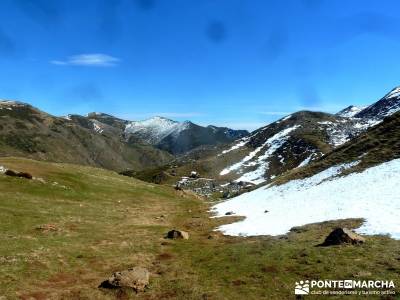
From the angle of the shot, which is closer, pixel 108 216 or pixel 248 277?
pixel 248 277

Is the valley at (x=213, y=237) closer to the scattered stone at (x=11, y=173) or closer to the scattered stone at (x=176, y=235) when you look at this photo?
the scattered stone at (x=11, y=173)

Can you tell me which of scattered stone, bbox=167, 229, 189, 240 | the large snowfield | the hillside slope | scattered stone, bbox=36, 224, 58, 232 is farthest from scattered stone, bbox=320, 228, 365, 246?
scattered stone, bbox=36, 224, 58, 232

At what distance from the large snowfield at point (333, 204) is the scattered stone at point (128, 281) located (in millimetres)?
18893

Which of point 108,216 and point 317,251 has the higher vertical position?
point 108,216

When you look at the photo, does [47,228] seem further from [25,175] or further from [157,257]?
[25,175]

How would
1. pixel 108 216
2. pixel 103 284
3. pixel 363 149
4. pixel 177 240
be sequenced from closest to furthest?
pixel 103 284
pixel 177 240
pixel 108 216
pixel 363 149

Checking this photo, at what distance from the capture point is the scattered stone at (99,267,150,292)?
89.7ft

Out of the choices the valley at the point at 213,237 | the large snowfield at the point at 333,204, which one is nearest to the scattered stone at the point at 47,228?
the valley at the point at 213,237

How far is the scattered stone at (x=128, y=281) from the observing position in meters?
27.3

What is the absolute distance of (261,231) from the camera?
148 ft

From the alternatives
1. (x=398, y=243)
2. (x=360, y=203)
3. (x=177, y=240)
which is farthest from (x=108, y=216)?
(x=398, y=243)

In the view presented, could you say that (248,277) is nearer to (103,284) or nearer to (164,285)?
(164,285)

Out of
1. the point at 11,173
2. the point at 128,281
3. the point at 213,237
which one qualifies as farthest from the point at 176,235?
the point at 11,173

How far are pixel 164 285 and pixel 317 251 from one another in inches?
485
